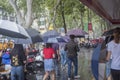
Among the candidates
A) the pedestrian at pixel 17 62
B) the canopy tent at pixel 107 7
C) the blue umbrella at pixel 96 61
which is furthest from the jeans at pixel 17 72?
the canopy tent at pixel 107 7

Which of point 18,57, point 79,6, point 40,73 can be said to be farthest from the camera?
point 79,6

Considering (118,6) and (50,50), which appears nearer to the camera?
(118,6)

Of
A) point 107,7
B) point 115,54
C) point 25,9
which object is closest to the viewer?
point 107,7

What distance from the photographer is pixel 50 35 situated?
55.2 feet

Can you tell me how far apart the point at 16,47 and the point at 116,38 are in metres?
3.96

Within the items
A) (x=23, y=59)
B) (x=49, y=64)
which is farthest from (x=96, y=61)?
(x=23, y=59)

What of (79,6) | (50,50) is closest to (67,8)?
(79,6)

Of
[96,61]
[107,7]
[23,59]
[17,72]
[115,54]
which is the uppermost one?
[107,7]

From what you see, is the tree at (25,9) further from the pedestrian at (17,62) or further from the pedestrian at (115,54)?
the pedestrian at (115,54)

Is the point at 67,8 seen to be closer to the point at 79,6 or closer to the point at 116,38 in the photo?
the point at 79,6

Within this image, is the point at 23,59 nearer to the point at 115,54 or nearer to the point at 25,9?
the point at 115,54

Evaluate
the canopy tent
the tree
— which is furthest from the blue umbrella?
the tree

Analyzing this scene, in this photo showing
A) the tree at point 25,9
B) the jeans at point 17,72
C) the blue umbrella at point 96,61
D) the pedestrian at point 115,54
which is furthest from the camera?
the tree at point 25,9

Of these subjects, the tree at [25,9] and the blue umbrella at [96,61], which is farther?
the tree at [25,9]
